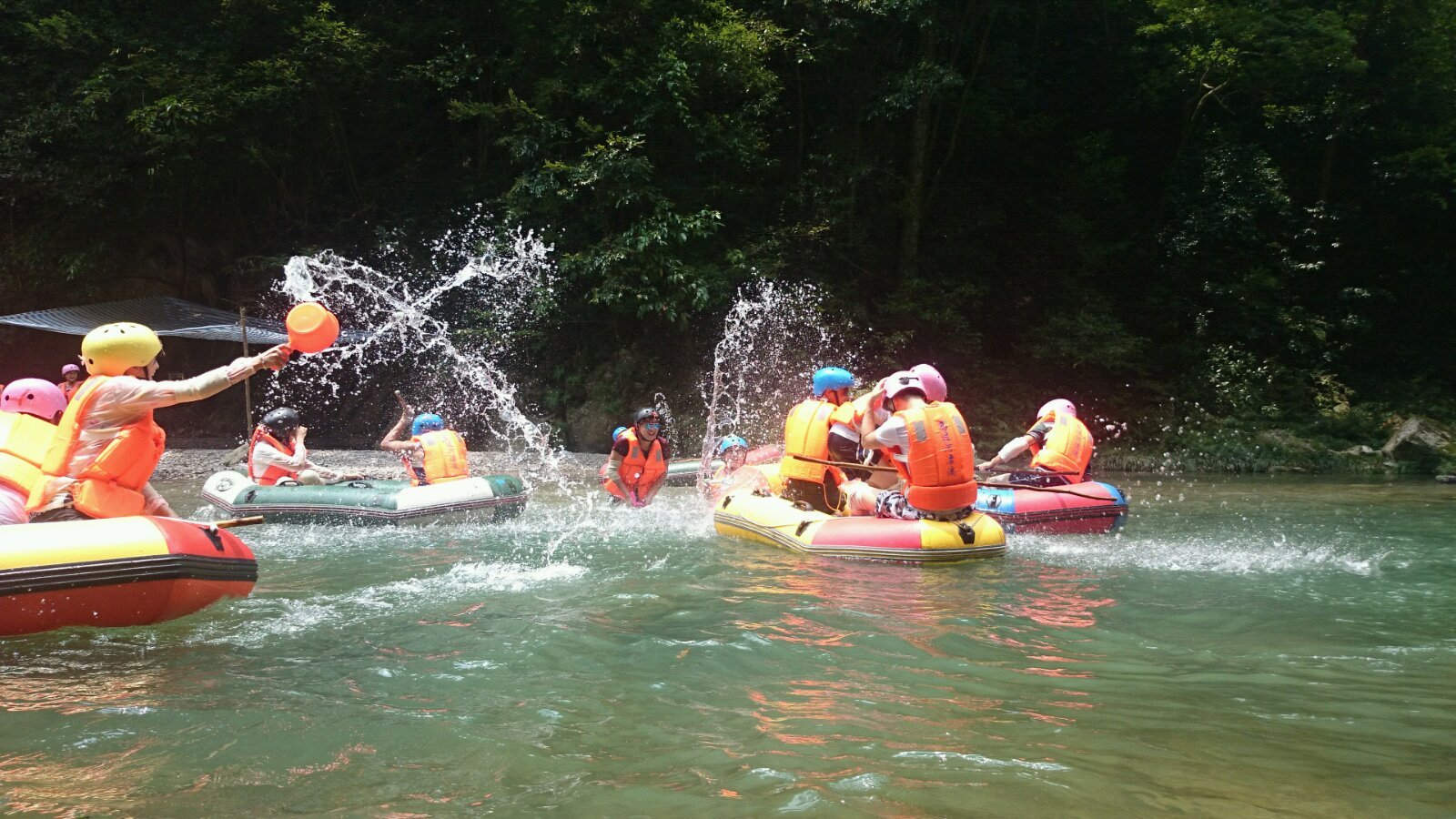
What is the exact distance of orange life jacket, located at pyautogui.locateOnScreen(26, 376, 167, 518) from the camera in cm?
552

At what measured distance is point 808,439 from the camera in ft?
28.5

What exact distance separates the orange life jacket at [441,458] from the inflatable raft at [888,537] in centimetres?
364

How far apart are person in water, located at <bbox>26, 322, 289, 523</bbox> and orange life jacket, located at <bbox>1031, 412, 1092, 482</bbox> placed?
657 cm

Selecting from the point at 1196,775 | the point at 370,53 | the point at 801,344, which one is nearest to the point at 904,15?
the point at 801,344

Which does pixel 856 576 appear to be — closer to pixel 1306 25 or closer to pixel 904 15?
pixel 904 15

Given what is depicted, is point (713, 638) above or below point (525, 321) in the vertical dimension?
below

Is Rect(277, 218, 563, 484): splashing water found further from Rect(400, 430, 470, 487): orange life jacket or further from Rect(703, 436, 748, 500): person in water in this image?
Rect(400, 430, 470, 487): orange life jacket

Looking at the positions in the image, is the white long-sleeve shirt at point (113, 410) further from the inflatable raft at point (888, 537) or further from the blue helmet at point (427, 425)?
the blue helmet at point (427, 425)

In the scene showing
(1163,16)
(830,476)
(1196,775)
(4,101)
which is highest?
(1163,16)

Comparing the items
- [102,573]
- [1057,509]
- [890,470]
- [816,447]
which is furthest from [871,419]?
[102,573]

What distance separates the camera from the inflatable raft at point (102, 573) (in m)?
4.94

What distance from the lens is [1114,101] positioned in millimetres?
21906

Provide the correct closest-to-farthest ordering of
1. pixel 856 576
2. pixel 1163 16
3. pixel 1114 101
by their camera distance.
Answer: pixel 856 576 < pixel 1163 16 < pixel 1114 101

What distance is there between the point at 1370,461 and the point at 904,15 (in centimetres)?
995
